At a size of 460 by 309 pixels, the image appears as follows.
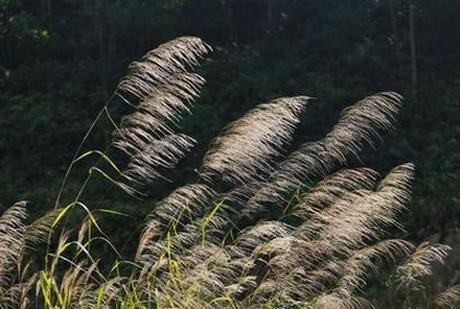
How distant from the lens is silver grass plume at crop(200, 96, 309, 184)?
10.7 ft

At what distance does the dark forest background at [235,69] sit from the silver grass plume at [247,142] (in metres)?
12.0

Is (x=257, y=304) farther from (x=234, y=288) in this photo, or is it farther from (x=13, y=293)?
(x=13, y=293)

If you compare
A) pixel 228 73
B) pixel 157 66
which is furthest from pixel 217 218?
pixel 228 73

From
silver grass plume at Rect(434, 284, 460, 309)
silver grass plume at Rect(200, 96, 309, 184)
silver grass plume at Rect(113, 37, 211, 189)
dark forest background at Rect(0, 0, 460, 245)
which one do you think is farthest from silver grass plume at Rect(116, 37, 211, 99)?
dark forest background at Rect(0, 0, 460, 245)

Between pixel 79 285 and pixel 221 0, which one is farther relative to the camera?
pixel 221 0

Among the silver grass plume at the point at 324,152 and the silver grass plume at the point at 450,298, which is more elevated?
the silver grass plume at the point at 324,152

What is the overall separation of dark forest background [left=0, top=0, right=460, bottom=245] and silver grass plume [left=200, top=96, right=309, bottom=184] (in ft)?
39.5

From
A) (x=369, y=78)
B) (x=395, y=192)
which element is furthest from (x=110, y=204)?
(x=395, y=192)

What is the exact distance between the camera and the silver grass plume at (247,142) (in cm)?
328

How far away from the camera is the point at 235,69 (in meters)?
23.1

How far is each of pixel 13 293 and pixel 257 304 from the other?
1.10 metres

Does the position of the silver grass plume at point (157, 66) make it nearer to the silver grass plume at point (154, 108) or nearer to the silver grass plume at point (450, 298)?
the silver grass plume at point (154, 108)

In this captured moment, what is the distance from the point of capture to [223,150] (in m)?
3.31

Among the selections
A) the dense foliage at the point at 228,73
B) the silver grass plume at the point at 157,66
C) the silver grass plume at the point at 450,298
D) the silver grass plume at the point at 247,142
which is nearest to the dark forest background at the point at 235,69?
the dense foliage at the point at 228,73
